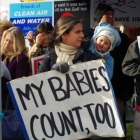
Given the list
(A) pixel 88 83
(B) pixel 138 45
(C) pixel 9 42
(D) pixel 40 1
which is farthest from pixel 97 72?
(D) pixel 40 1

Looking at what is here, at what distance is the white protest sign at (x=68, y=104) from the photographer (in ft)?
9.23

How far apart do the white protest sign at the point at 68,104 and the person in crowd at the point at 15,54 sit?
2.49 ft

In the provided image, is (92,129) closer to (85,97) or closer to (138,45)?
(85,97)

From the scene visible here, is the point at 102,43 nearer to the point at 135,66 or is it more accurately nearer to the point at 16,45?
the point at 135,66

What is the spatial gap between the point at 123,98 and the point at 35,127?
160 cm

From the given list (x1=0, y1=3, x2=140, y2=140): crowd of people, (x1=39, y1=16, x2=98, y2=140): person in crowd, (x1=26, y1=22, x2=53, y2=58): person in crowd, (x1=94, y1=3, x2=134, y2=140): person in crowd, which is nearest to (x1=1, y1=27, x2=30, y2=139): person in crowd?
(x1=0, y1=3, x2=140, y2=140): crowd of people

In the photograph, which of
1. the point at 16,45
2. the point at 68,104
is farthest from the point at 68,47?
the point at 16,45

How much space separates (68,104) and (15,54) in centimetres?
108

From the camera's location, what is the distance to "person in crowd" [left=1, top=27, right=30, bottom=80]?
360 cm

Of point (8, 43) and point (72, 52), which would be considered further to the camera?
point (8, 43)

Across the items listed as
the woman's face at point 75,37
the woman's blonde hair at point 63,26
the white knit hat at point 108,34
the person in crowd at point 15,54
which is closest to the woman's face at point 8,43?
the person in crowd at point 15,54

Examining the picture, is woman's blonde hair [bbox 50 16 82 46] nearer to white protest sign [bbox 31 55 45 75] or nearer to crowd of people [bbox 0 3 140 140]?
crowd of people [bbox 0 3 140 140]

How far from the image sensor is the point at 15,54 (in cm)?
371

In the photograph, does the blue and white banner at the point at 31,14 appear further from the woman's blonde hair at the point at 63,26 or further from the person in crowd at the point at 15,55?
the woman's blonde hair at the point at 63,26
